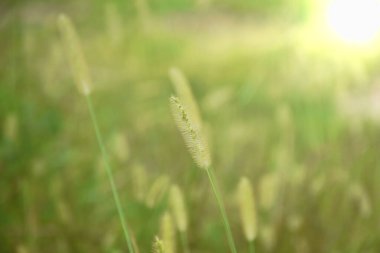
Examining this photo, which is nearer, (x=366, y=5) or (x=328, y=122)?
(x=328, y=122)

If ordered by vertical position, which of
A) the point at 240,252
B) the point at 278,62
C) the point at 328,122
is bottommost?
the point at 240,252

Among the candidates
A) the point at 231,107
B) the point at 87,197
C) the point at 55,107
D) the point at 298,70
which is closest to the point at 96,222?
the point at 87,197

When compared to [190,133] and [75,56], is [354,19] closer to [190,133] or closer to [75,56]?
[75,56]

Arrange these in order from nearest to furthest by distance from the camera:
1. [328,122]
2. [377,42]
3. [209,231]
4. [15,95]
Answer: [209,231], [15,95], [328,122], [377,42]

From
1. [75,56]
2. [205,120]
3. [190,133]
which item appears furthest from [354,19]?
[190,133]

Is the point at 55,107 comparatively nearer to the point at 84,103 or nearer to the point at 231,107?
the point at 84,103

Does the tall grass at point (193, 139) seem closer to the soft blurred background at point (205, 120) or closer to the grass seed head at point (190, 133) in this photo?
the grass seed head at point (190, 133)
